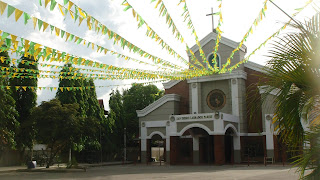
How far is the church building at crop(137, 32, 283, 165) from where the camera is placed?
28.0 metres

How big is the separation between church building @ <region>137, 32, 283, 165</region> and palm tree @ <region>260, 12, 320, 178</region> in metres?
22.0

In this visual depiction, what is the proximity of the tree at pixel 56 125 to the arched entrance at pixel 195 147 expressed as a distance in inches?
393

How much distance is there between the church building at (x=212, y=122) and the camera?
2799 cm

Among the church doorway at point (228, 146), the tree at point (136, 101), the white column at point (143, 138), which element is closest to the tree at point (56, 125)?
the white column at point (143, 138)

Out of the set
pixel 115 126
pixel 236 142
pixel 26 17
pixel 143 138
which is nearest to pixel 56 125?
pixel 143 138

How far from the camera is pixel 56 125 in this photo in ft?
77.8

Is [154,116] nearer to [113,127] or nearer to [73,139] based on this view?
[113,127]

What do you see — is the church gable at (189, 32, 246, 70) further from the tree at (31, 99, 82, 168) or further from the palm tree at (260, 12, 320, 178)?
A: the palm tree at (260, 12, 320, 178)

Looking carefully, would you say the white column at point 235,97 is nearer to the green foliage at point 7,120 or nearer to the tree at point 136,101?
the tree at point 136,101

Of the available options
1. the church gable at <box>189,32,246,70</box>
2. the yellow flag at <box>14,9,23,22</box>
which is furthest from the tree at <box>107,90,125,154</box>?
the yellow flag at <box>14,9,23,22</box>

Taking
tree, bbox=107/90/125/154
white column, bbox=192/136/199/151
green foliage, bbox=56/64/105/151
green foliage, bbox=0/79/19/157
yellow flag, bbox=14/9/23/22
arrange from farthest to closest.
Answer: tree, bbox=107/90/125/154
green foliage, bbox=56/64/105/151
white column, bbox=192/136/199/151
green foliage, bbox=0/79/19/157
yellow flag, bbox=14/9/23/22

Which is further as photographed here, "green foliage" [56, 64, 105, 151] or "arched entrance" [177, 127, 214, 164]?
"green foliage" [56, 64, 105, 151]

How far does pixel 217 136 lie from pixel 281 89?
22216mm

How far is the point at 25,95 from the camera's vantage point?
105 feet
